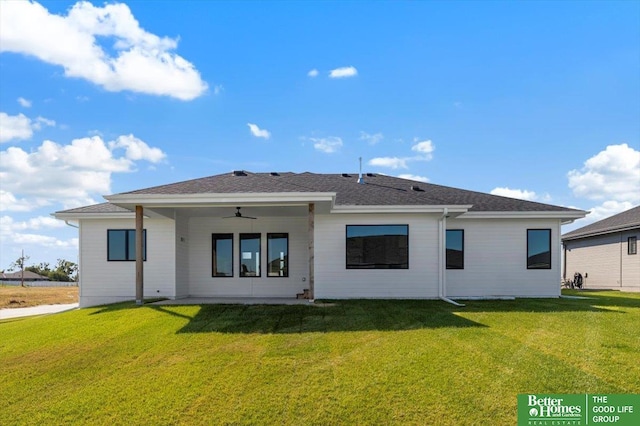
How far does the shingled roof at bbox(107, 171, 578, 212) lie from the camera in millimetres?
12010

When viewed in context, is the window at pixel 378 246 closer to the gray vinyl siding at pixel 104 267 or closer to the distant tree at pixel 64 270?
the gray vinyl siding at pixel 104 267

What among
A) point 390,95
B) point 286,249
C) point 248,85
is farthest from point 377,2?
point 286,249

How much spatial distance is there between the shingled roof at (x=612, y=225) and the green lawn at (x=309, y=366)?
39.0ft

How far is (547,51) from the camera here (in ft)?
41.3

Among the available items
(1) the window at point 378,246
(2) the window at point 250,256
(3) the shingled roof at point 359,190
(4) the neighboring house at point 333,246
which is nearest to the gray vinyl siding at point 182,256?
(4) the neighboring house at point 333,246

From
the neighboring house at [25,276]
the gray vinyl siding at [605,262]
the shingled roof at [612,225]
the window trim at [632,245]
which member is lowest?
the neighboring house at [25,276]

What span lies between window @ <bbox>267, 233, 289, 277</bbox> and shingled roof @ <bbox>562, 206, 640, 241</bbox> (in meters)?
14.9

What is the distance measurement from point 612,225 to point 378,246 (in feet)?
46.7

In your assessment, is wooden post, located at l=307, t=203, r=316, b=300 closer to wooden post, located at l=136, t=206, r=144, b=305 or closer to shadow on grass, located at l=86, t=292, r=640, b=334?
Answer: shadow on grass, located at l=86, t=292, r=640, b=334

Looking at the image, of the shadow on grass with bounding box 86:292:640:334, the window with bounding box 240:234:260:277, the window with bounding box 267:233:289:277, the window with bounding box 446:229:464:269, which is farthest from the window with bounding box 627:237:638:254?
the window with bounding box 240:234:260:277

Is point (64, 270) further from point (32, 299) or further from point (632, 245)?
point (632, 245)

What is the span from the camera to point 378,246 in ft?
40.6

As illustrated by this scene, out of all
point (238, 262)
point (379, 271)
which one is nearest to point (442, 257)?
point (379, 271)

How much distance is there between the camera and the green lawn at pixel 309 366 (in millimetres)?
4570
